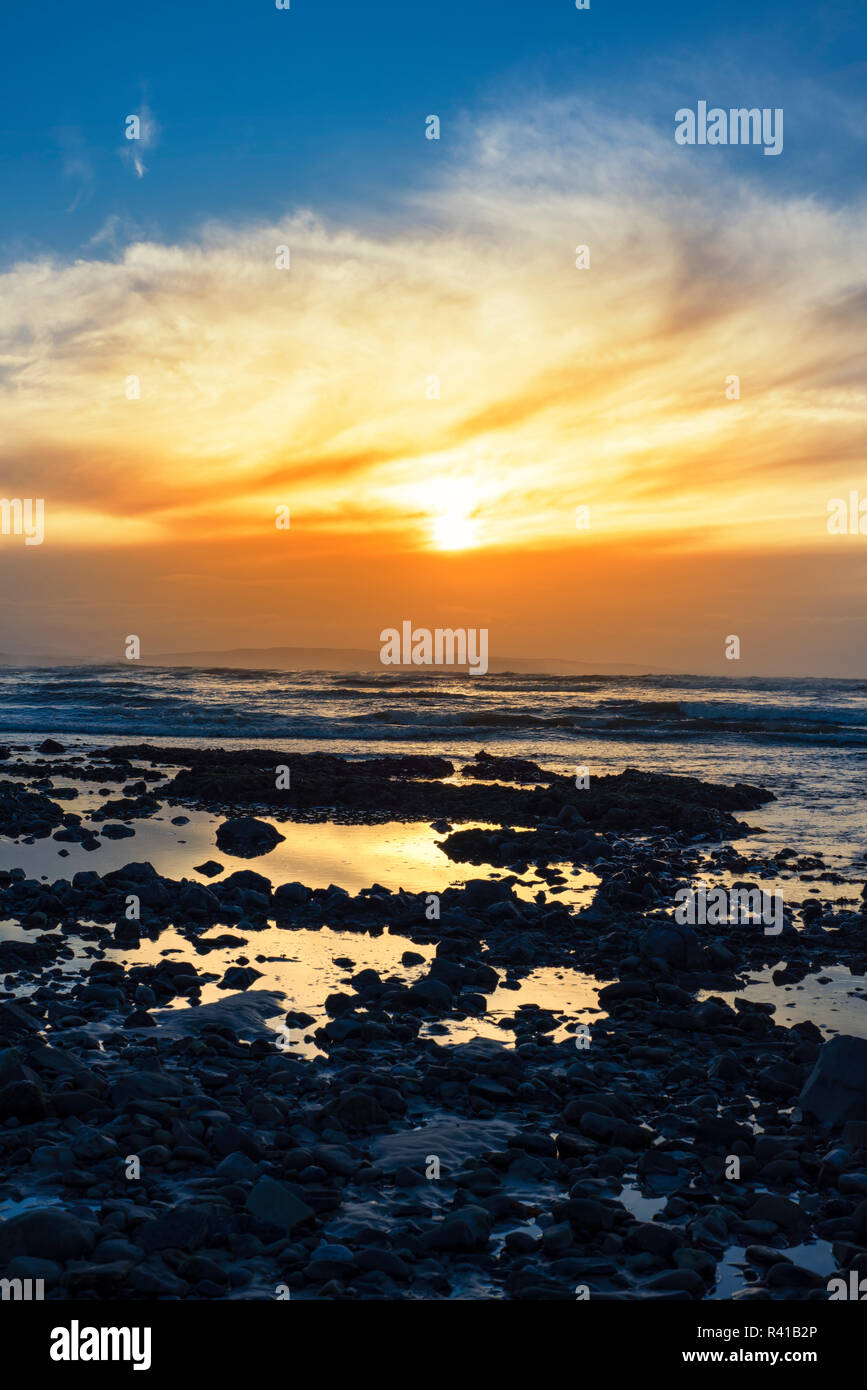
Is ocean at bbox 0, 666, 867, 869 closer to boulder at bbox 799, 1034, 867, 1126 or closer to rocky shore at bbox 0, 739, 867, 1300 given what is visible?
rocky shore at bbox 0, 739, 867, 1300

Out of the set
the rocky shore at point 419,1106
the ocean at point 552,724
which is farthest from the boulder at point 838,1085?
the ocean at point 552,724

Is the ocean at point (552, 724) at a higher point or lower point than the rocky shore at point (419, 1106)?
higher

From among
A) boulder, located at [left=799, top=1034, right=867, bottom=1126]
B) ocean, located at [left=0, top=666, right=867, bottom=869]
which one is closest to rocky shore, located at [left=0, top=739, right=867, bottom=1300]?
boulder, located at [left=799, top=1034, right=867, bottom=1126]

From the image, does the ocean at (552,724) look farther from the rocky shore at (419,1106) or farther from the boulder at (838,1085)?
the boulder at (838,1085)

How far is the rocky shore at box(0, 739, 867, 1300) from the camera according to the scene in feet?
15.9

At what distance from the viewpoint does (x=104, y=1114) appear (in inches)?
248

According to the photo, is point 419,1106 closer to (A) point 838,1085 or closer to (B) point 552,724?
(A) point 838,1085

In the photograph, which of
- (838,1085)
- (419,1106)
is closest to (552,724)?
(838,1085)

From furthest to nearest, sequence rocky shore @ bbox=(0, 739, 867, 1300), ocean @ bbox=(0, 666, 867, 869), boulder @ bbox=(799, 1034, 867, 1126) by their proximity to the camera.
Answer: ocean @ bbox=(0, 666, 867, 869)
boulder @ bbox=(799, 1034, 867, 1126)
rocky shore @ bbox=(0, 739, 867, 1300)

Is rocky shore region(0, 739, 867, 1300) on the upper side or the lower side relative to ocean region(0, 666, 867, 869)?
lower

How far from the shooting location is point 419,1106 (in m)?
6.75

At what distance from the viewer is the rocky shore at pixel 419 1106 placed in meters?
4.84
